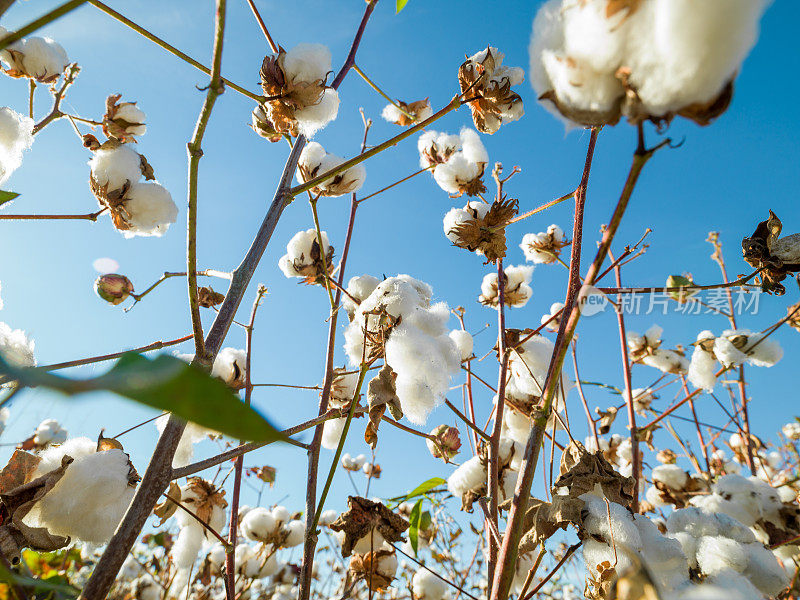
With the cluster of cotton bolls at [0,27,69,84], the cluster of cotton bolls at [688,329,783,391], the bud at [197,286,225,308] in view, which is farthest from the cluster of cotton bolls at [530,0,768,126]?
the cluster of cotton bolls at [688,329,783,391]

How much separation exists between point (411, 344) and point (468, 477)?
0.62 metres

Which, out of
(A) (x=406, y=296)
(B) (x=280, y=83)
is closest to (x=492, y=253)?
(A) (x=406, y=296)

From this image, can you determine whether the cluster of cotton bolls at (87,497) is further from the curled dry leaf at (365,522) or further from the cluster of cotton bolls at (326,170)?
the cluster of cotton bolls at (326,170)

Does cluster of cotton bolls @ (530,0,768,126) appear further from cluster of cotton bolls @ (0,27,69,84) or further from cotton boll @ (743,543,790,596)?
cluster of cotton bolls @ (0,27,69,84)

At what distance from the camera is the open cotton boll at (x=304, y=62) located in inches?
36.8

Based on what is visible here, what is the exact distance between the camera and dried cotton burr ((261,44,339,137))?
0.94 m

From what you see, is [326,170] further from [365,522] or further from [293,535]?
[293,535]

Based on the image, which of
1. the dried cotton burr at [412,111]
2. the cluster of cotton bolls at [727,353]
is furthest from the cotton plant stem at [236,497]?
the cluster of cotton bolls at [727,353]

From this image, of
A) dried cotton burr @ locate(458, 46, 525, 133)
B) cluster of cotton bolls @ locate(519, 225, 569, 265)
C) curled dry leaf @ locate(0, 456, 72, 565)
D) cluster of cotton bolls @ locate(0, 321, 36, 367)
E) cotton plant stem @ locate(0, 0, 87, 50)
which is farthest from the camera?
cluster of cotton bolls @ locate(519, 225, 569, 265)

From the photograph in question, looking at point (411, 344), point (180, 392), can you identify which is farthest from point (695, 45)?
point (411, 344)

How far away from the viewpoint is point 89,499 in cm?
79

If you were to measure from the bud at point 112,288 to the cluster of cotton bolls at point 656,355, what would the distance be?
85.8 inches

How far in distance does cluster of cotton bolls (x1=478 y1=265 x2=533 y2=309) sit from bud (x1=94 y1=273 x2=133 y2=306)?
122 cm

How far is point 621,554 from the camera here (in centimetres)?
73
